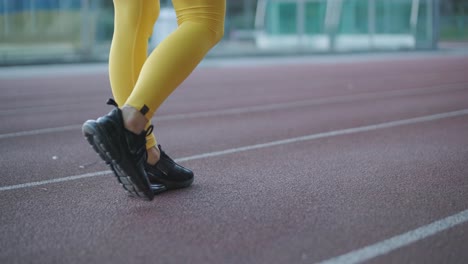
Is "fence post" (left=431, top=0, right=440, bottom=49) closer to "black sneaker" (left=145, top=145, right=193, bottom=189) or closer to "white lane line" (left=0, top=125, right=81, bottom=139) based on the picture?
"white lane line" (left=0, top=125, right=81, bottom=139)

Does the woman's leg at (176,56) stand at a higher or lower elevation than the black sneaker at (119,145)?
higher

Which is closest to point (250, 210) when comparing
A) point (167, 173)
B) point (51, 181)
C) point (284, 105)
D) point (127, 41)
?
point (167, 173)

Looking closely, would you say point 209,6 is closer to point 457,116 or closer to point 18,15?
point 457,116

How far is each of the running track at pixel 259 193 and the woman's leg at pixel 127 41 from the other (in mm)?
531

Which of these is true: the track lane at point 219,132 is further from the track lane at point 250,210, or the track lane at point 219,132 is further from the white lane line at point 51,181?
the track lane at point 250,210

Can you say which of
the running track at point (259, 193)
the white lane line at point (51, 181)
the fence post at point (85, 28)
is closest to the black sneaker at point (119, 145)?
the running track at point (259, 193)

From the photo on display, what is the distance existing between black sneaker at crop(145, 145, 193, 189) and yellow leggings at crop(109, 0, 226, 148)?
5.0 inches

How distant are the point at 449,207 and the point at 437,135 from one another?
7.53 ft

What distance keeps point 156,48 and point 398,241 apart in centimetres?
125

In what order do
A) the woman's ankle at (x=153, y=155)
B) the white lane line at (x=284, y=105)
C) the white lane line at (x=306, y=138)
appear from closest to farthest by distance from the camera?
the woman's ankle at (x=153, y=155) < the white lane line at (x=306, y=138) < the white lane line at (x=284, y=105)

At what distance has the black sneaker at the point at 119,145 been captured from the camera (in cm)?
251

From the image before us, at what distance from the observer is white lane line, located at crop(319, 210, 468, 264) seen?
2182 millimetres

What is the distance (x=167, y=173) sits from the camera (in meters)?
3.10

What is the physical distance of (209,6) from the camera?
2.71 m
